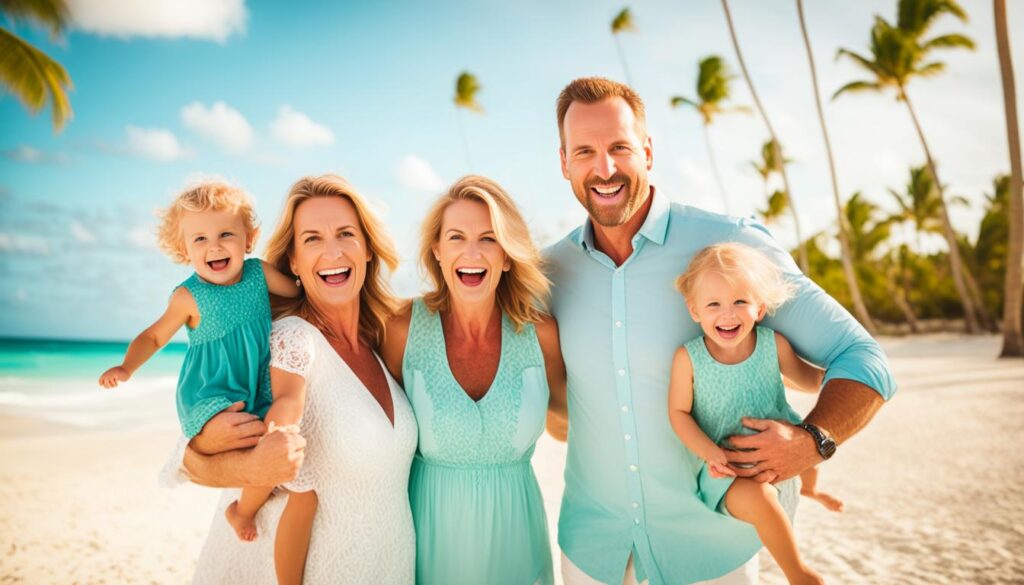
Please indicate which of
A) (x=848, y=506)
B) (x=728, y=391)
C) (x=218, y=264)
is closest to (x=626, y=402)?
(x=728, y=391)

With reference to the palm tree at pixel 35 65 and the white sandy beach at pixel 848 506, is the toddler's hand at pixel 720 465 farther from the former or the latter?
the palm tree at pixel 35 65

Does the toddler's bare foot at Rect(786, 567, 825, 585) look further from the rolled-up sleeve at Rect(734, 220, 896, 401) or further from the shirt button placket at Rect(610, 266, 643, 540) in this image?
the rolled-up sleeve at Rect(734, 220, 896, 401)

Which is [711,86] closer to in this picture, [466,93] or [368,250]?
[466,93]

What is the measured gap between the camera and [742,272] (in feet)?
8.87

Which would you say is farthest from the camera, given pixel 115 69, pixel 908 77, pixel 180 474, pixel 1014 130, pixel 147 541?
pixel 115 69

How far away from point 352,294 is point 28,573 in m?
6.77

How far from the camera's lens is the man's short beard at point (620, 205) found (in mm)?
3035

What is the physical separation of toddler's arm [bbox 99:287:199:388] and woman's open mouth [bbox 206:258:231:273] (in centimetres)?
17

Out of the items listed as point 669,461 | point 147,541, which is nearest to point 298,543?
point 669,461

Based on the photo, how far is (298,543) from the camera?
2.60 m

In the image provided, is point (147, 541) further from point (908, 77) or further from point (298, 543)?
point (908, 77)

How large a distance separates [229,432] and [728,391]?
2.11 m

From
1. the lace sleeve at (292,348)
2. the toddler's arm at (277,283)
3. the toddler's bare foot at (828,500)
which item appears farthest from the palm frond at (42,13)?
the toddler's bare foot at (828,500)

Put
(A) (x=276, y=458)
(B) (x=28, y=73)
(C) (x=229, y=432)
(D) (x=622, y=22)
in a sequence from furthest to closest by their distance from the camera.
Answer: (D) (x=622, y=22), (B) (x=28, y=73), (C) (x=229, y=432), (A) (x=276, y=458)
